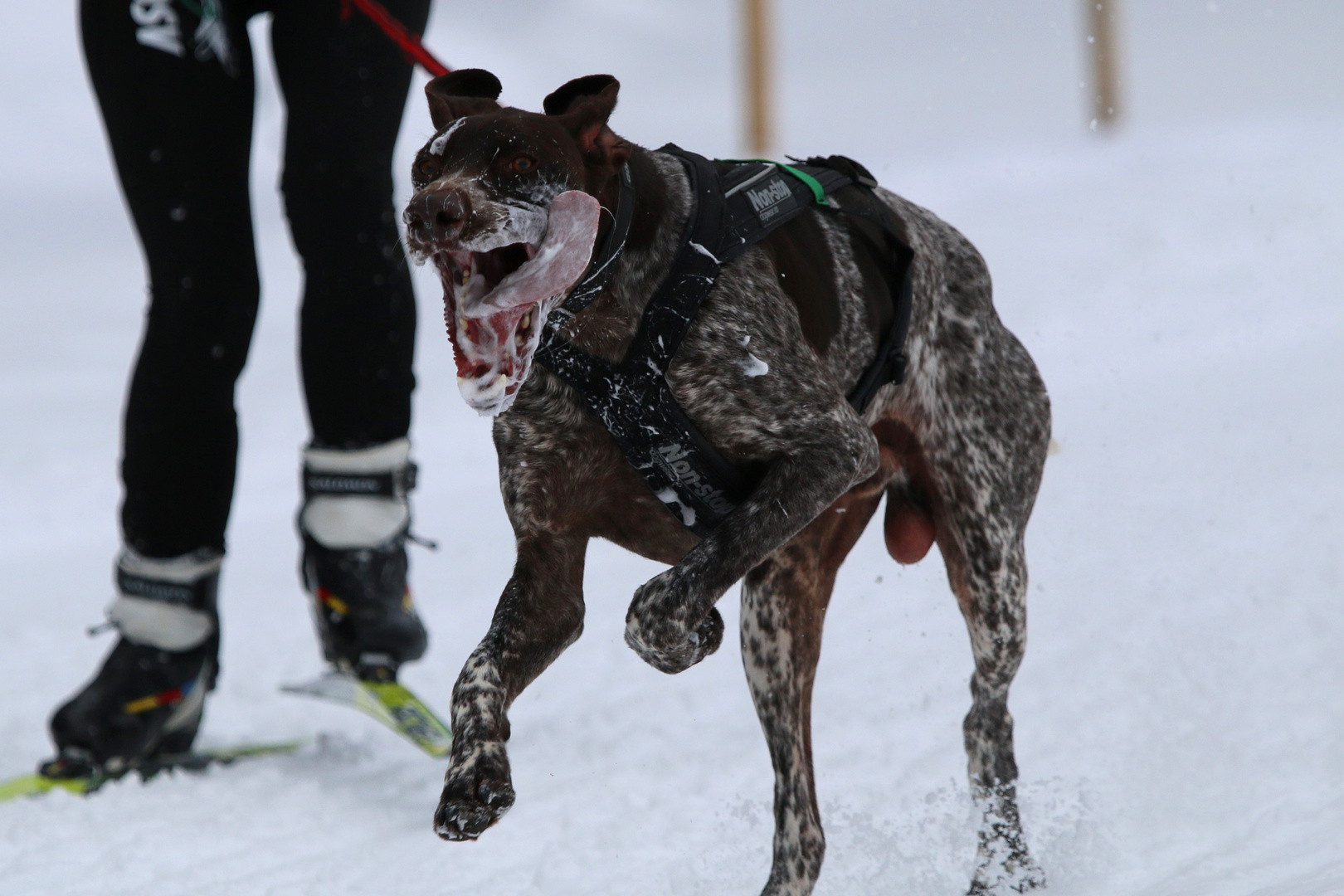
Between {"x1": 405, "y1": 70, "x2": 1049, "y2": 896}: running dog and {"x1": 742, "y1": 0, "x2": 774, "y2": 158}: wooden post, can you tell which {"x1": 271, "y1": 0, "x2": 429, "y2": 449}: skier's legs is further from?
{"x1": 742, "y1": 0, "x2": 774, "y2": 158}: wooden post

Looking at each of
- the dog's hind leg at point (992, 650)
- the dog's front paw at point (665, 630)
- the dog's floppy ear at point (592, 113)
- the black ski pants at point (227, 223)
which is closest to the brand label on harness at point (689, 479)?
the dog's front paw at point (665, 630)

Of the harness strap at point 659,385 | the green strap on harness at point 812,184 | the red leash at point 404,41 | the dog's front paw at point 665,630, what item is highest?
the red leash at point 404,41

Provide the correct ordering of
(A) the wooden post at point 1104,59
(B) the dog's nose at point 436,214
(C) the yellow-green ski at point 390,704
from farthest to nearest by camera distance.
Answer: (A) the wooden post at point 1104,59, (C) the yellow-green ski at point 390,704, (B) the dog's nose at point 436,214

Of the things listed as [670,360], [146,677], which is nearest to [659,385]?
[670,360]

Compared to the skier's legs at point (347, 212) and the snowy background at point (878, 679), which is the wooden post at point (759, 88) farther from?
the skier's legs at point (347, 212)

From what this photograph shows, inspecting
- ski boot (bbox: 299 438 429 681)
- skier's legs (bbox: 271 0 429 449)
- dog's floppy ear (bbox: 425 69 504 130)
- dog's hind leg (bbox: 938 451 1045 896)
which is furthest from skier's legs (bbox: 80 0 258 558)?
dog's hind leg (bbox: 938 451 1045 896)

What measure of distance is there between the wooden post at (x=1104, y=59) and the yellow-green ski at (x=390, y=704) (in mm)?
10169

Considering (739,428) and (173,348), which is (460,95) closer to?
(739,428)

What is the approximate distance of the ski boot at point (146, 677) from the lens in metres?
3.20

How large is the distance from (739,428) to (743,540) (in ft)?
0.63

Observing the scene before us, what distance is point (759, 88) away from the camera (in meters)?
11.6

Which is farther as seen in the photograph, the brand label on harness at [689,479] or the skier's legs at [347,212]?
the skier's legs at [347,212]

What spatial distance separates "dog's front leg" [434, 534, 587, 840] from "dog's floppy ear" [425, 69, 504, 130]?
2.07 feet

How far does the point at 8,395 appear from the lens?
812cm
